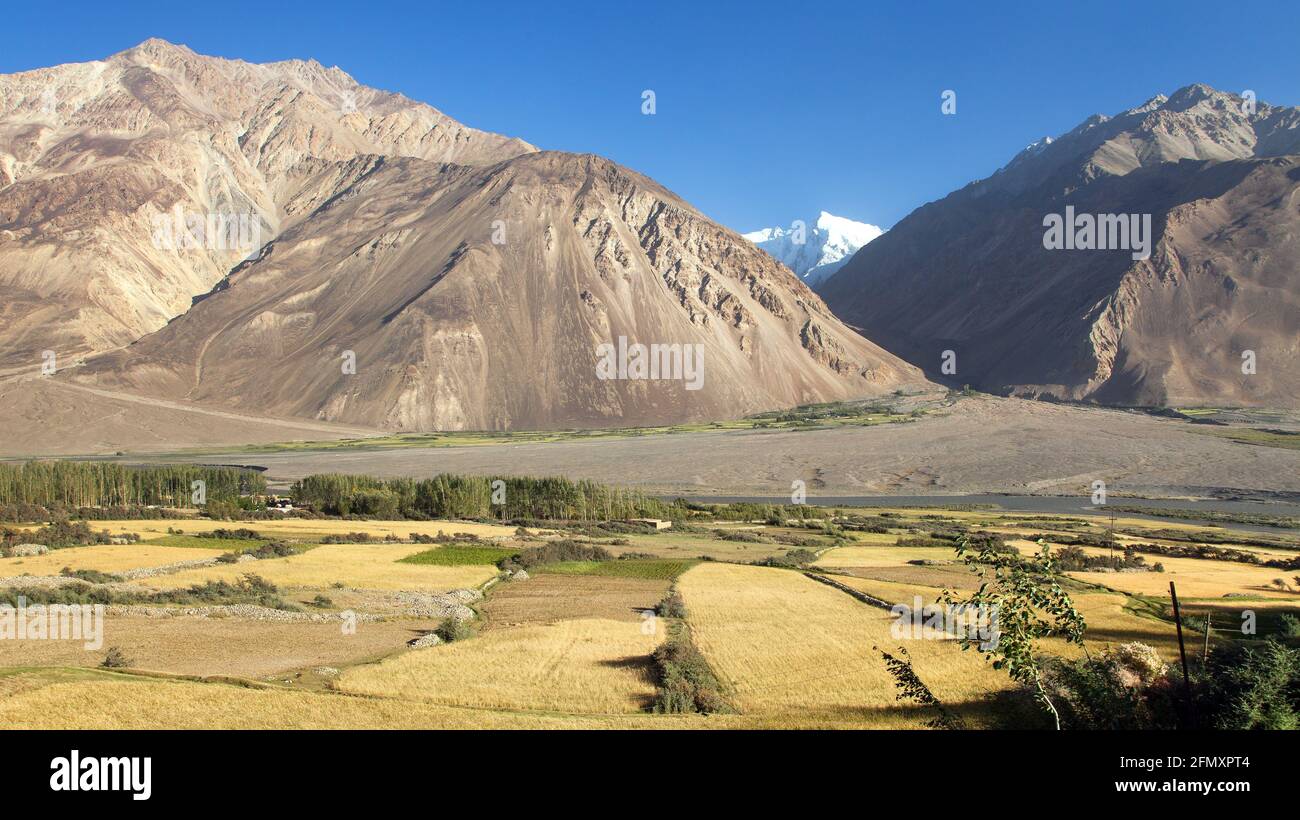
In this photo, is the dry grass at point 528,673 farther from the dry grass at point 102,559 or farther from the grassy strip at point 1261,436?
the grassy strip at point 1261,436

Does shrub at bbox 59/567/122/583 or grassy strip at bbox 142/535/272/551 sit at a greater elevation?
shrub at bbox 59/567/122/583

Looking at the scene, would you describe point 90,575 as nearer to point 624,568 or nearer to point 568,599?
point 568,599

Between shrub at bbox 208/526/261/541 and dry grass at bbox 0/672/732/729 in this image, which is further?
shrub at bbox 208/526/261/541

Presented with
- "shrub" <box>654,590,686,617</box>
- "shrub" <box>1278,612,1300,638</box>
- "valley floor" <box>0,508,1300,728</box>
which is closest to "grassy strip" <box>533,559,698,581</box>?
"valley floor" <box>0,508,1300,728</box>

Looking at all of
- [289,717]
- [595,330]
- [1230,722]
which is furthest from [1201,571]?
[595,330]

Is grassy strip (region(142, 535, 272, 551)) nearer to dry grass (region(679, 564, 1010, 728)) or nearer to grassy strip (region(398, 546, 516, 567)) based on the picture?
grassy strip (region(398, 546, 516, 567))

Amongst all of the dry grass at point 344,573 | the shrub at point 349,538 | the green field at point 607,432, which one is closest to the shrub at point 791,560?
the dry grass at point 344,573
